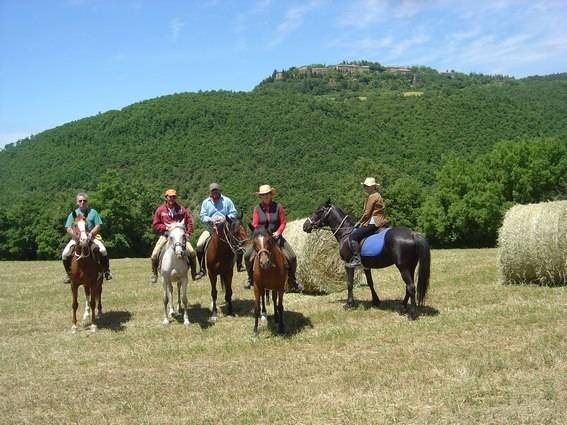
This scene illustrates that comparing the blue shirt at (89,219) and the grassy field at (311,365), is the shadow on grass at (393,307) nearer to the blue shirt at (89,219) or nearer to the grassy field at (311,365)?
the grassy field at (311,365)

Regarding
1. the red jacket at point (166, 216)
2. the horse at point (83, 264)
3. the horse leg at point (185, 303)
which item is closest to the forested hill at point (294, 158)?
the red jacket at point (166, 216)

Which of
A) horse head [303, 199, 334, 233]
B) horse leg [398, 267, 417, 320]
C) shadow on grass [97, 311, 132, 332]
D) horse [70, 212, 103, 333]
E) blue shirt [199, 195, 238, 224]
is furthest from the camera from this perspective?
horse head [303, 199, 334, 233]

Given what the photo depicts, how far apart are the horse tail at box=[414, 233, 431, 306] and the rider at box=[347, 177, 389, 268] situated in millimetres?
1116

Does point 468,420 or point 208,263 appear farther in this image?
point 208,263

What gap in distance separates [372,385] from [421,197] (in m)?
48.5

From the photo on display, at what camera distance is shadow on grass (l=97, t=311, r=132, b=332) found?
36.3 ft

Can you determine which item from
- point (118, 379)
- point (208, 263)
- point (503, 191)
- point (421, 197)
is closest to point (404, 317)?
point (208, 263)

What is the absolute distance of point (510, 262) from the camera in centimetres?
1168

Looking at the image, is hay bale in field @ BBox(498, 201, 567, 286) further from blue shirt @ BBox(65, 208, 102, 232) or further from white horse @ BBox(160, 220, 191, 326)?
blue shirt @ BBox(65, 208, 102, 232)

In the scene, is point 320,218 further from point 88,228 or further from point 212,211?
point 88,228

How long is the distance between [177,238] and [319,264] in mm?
4149

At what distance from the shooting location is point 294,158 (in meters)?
90.6

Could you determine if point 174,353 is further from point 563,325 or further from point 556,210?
point 556,210

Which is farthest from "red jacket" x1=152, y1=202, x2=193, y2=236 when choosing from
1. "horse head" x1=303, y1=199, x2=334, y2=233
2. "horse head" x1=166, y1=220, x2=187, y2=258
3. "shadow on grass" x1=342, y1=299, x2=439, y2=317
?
"shadow on grass" x1=342, y1=299, x2=439, y2=317
